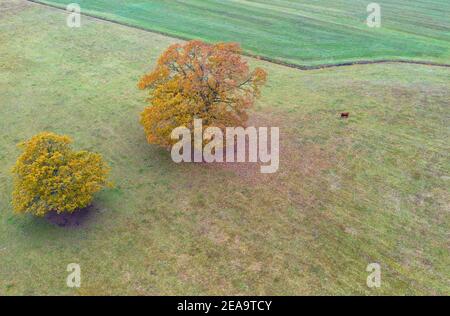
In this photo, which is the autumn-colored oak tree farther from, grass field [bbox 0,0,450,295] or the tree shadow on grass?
the tree shadow on grass

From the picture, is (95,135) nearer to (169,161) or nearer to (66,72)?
(169,161)

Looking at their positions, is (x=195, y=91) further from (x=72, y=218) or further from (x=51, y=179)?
(x=72, y=218)

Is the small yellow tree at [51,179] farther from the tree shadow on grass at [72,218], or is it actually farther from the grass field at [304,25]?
the grass field at [304,25]

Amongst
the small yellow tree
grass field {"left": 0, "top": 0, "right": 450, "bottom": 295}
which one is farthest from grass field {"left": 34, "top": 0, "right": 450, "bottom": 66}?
the small yellow tree

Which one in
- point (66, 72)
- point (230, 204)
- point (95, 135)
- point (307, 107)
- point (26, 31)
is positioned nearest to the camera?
point (230, 204)
